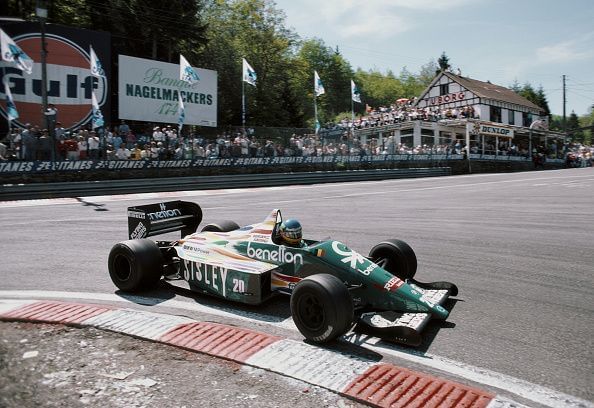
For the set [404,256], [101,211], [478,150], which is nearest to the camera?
[404,256]

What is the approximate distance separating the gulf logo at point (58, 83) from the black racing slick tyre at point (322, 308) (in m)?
20.4

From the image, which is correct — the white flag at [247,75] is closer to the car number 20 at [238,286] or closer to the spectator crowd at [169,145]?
the spectator crowd at [169,145]

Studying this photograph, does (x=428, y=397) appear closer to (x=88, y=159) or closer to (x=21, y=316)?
(x=21, y=316)

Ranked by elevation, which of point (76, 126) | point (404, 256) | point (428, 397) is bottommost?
point (428, 397)

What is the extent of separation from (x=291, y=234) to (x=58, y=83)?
21.8 meters

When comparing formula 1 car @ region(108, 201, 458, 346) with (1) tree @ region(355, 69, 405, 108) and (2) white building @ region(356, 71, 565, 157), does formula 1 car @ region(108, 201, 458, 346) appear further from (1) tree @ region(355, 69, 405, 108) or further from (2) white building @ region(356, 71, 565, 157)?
(1) tree @ region(355, 69, 405, 108)

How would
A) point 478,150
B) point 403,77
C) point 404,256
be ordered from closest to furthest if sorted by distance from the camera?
point 404,256 → point 478,150 → point 403,77

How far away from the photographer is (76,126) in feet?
76.3

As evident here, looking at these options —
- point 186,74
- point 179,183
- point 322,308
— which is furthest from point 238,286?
point 186,74

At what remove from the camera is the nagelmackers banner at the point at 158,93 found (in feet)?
86.1

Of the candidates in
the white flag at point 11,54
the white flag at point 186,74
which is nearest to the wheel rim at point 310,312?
the white flag at point 11,54

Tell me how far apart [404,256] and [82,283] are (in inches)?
151

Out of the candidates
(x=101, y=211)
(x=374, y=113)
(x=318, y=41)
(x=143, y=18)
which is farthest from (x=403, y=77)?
(x=101, y=211)

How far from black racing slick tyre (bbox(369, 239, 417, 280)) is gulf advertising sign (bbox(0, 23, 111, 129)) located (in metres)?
20.3
